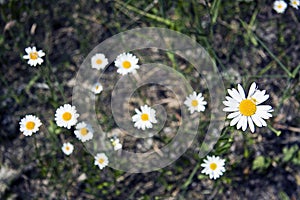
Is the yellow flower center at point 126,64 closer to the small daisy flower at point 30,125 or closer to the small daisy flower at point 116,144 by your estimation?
the small daisy flower at point 116,144

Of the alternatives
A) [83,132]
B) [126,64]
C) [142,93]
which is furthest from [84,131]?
[142,93]

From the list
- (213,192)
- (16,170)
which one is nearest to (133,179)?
(213,192)

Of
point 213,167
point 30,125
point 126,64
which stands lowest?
point 213,167

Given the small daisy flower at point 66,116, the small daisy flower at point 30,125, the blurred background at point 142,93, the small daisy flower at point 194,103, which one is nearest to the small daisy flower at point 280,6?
the blurred background at point 142,93

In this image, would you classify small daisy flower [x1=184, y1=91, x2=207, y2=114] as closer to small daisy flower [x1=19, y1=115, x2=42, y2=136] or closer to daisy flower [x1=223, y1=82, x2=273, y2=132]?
daisy flower [x1=223, y1=82, x2=273, y2=132]

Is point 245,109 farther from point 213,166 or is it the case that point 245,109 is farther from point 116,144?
point 116,144

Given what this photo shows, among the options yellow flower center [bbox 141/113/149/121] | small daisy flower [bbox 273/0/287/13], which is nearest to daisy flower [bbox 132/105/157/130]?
yellow flower center [bbox 141/113/149/121]

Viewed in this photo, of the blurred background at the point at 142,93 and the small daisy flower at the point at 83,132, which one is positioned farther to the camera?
the blurred background at the point at 142,93
